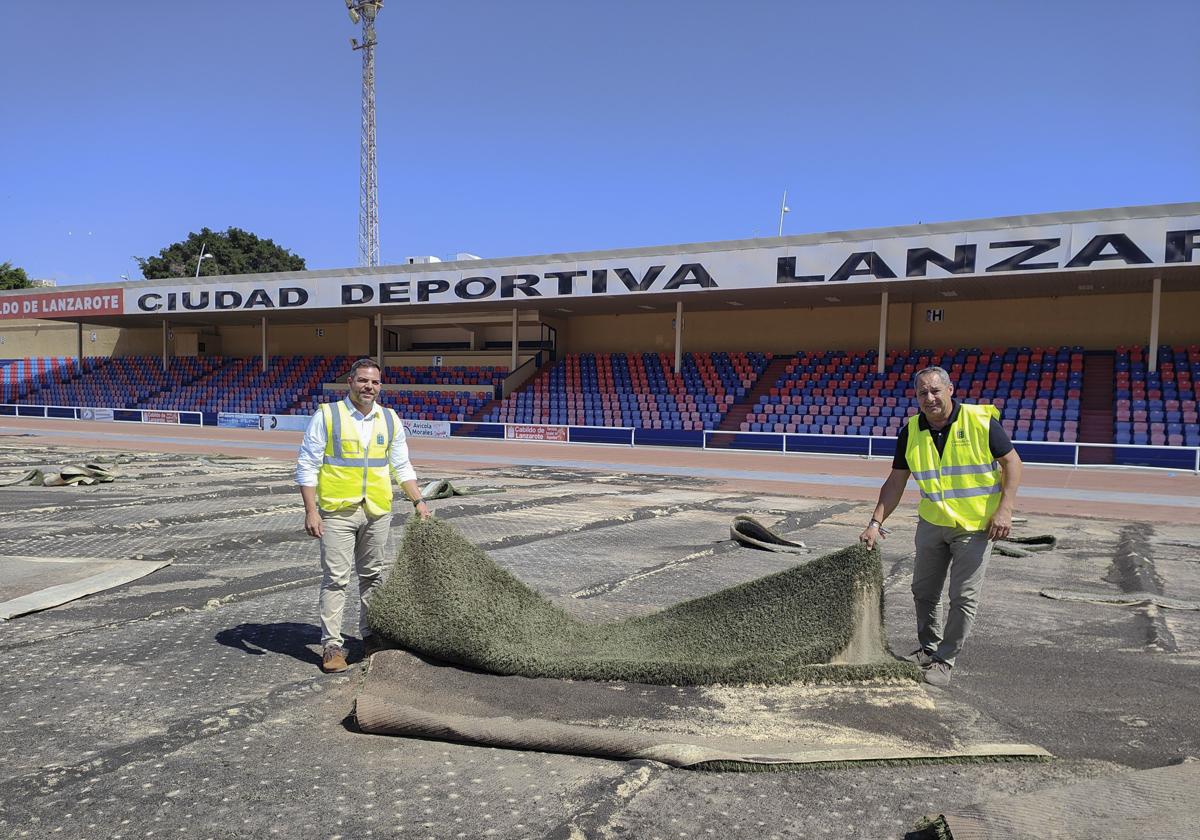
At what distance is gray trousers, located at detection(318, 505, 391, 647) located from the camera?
453 centimetres

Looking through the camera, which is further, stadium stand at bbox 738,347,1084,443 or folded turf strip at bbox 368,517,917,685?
stadium stand at bbox 738,347,1084,443

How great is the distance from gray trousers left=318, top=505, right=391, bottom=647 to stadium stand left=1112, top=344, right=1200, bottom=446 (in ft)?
69.3

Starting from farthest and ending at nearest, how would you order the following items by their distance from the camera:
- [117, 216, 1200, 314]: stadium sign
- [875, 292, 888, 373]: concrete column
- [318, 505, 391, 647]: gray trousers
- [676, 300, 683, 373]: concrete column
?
1. [676, 300, 683, 373]: concrete column
2. [875, 292, 888, 373]: concrete column
3. [117, 216, 1200, 314]: stadium sign
4. [318, 505, 391, 647]: gray trousers

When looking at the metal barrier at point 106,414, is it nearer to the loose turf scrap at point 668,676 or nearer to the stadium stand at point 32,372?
the stadium stand at point 32,372

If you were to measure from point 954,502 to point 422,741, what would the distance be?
302 cm

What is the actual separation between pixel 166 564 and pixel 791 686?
565 centimetres

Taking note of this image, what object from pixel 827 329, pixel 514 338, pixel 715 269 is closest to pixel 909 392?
pixel 827 329

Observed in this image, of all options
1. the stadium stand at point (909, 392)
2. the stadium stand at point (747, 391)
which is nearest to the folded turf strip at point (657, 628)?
the stadium stand at point (909, 392)

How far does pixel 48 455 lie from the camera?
19141 millimetres

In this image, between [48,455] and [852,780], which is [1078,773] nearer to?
[852,780]

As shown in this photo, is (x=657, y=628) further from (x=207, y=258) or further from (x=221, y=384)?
(x=207, y=258)

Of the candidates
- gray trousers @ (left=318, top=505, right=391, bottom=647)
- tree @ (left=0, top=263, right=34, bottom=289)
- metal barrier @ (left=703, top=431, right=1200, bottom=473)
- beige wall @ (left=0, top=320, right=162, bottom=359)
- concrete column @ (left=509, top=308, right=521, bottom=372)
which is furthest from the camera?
tree @ (left=0, top=263, right=34, bottom=289)

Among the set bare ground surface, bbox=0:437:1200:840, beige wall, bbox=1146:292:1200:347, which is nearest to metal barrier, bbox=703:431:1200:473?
beige wall, bbox=1146:292:1200:347

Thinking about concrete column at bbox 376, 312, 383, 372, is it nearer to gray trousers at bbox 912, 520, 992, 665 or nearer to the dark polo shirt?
the dark polo shirt
